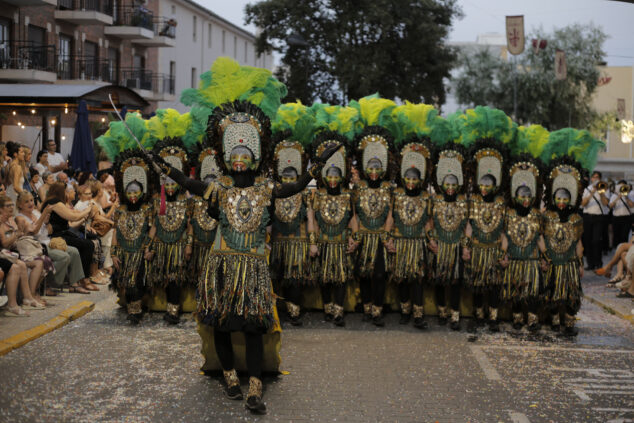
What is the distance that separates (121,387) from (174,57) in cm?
3581

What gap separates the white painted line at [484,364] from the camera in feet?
23.9

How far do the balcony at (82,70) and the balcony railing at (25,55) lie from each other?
164 cm

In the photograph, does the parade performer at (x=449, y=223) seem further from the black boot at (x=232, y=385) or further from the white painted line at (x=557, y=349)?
the black boot at (x=232, y=385)

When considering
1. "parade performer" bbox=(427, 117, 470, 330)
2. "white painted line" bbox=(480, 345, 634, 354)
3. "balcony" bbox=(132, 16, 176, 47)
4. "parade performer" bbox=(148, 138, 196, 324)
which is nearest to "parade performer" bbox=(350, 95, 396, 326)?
"parade performer" bbox=(427, 117, 470, 330)

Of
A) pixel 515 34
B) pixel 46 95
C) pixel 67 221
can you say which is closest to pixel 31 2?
pixel 67 221

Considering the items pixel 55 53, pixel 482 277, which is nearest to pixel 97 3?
pixel 55 53

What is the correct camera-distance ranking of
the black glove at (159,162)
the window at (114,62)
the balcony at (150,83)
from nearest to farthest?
the black glove at (159,162) < the window at (114,62) < the balcony at (150,83)

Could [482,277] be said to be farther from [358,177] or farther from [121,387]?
[121,387]

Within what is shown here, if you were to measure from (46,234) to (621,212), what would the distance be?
41.2 ft

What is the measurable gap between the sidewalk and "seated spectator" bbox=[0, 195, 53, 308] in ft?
0.84

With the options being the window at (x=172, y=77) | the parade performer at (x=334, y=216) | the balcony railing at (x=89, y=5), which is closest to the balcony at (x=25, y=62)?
the balcony railing at (x=89, y=5)

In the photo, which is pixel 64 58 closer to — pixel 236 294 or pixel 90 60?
pixel 90 60

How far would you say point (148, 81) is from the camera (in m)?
34.4

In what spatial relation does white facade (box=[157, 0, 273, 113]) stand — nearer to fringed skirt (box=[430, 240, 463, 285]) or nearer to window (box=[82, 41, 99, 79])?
window (box=[82, 41, 99, 79])
